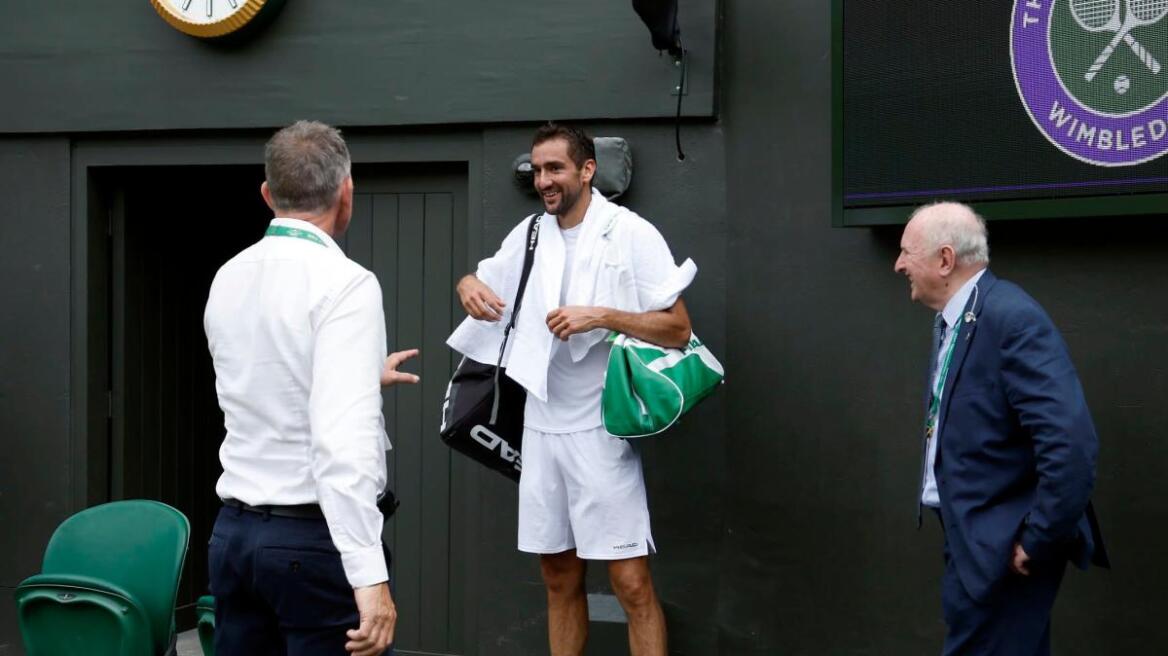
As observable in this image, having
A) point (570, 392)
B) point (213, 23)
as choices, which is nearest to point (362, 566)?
point (570, 392)

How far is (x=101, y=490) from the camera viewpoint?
647 centimetres

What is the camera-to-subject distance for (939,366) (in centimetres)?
400

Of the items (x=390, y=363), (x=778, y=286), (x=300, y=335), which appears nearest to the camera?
(x=300, y=335)

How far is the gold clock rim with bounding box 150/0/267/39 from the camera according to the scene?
19.3ft

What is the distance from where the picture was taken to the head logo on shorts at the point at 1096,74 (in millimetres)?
4496

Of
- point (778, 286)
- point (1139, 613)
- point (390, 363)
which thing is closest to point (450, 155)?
point (778, 286)

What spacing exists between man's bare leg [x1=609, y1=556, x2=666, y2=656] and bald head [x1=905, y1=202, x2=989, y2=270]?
5.21 feet

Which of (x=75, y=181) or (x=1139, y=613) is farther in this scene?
(x=75, y=181)

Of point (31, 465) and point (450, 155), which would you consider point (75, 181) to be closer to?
point (31, 465)

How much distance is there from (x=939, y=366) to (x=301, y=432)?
1.89m

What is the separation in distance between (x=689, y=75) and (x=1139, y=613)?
101 inches

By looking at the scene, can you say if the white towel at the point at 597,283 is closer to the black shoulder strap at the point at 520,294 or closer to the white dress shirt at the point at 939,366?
the black shoulder strap at the point at 520,294

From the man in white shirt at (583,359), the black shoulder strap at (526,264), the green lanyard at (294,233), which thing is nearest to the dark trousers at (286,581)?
the green lanyard at (294,233)

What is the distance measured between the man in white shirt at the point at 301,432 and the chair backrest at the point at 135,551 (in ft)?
3.15
